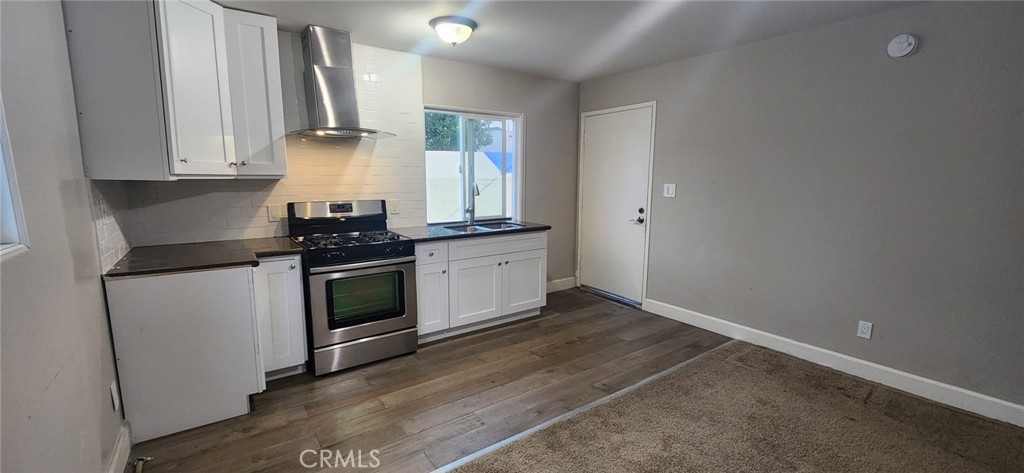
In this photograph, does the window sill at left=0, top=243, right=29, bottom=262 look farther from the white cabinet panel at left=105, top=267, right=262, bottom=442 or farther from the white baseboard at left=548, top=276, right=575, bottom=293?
the white baseboard at left=548, top=276, right=575, bottom=293

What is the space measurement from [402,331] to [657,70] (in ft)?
10.4

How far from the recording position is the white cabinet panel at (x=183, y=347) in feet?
6.68

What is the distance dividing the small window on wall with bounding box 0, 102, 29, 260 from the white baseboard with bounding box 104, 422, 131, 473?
1151mm

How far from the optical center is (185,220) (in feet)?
9.15

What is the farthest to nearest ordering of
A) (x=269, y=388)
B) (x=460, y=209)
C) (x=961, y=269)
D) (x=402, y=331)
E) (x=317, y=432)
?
(x=460, y=209)
(x=402, y=331)
(x=269, y=388)
(x=961, y=269)
(x=317, y=432)

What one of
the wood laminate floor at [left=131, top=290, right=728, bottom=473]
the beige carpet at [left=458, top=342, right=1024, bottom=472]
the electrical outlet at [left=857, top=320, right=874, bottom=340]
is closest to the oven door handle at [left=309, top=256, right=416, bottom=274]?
the wood laminate floor at [left=131, top=290, right=728, bottom=473]

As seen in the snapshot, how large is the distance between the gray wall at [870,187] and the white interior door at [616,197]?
40cm

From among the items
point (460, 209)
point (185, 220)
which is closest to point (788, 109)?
point (460, 209)

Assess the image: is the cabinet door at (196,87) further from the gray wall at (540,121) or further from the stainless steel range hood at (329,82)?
the gray wall at (540,121)

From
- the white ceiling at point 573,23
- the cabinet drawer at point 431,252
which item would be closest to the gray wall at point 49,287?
the white ceiling at point 573,23

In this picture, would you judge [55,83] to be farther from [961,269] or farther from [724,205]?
[961,269]

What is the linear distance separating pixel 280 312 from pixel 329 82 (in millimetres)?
1604

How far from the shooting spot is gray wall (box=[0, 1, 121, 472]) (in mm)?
1132

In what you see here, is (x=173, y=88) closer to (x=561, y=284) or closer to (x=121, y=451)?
(x=121, y=451)
